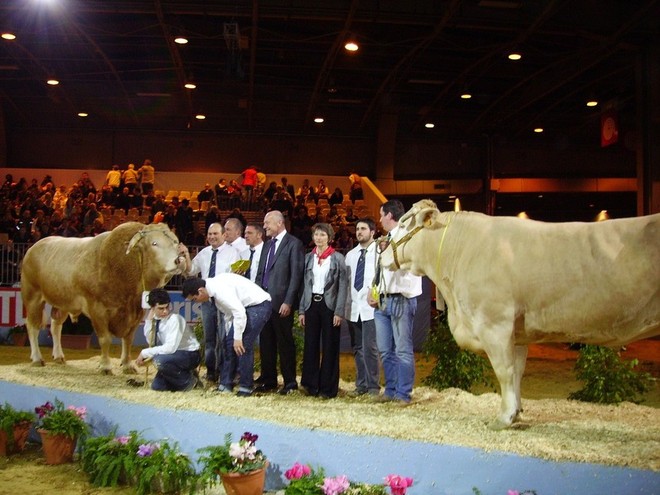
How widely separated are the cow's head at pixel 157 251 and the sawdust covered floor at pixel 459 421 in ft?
4.30

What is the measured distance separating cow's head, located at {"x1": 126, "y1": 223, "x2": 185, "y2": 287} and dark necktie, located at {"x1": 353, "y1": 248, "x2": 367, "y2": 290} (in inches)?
80.1

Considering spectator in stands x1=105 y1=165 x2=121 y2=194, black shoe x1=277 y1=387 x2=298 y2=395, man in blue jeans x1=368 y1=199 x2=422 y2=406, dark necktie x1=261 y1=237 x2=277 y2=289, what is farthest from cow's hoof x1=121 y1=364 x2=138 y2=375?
spectator in stands x1=105 y1=165 x2=121 y2=194

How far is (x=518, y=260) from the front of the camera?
5215mm

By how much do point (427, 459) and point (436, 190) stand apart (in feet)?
85.4

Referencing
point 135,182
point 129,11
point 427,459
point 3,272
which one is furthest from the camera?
point 135,182

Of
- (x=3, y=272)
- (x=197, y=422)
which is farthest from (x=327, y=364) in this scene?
(x=3, y=272)

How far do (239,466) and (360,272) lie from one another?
289cm

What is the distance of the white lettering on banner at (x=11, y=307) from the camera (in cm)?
1355

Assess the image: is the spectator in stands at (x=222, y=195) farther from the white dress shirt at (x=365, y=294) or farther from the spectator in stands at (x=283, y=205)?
the white dress shirt at (x=365, y=294)

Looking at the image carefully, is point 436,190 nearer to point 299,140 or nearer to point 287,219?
point 299,140

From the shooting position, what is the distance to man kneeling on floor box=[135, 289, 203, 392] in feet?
23.0

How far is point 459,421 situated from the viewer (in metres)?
5.73

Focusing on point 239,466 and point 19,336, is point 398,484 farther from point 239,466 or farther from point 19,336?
point 19,336

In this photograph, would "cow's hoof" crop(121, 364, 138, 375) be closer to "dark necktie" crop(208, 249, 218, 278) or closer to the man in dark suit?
"dark necktie" crop(208, 249, 218, 278)
